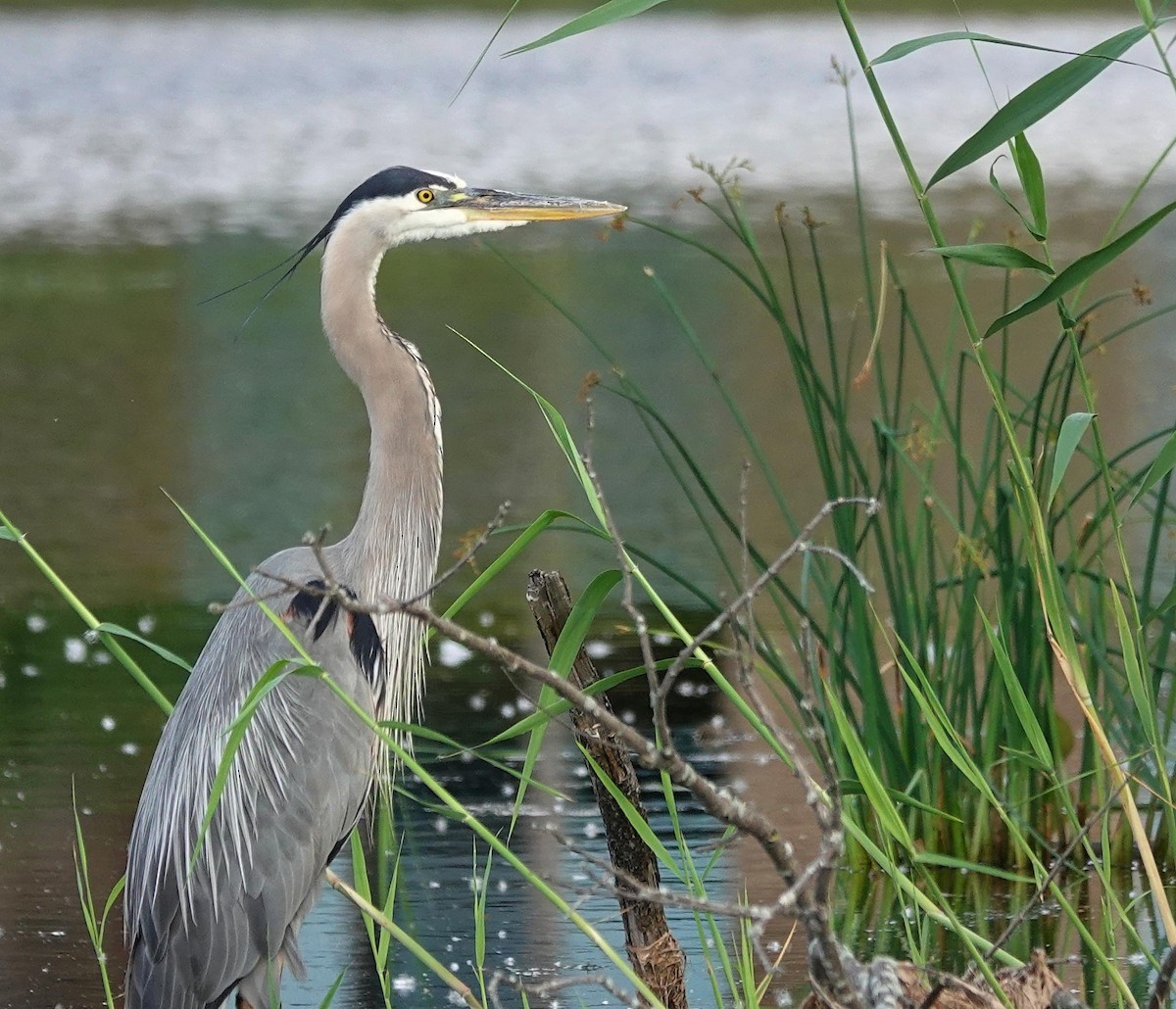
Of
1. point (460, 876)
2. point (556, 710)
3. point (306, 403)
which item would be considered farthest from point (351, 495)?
point (556, 710)

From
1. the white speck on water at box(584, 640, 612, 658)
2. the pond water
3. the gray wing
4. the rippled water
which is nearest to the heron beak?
the pond water

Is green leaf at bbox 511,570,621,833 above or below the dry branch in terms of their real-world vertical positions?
above

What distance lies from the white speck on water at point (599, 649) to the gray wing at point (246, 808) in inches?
79.1

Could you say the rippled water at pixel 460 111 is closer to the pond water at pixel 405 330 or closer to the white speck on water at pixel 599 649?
A: the pond water at pixel 405 330

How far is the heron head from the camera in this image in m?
3.46

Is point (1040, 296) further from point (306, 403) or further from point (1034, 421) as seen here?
point (306, 403)

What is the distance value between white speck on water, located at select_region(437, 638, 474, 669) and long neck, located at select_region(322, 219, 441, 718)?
194 cm

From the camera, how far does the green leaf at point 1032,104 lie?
1993 millimetres

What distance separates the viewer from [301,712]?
10.7 feet

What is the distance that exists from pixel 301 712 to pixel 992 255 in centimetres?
166

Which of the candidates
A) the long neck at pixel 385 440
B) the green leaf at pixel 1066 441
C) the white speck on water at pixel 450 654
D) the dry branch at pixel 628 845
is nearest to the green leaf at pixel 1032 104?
the green leaf at pixel 1066 441

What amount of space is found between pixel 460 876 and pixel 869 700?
97 cm

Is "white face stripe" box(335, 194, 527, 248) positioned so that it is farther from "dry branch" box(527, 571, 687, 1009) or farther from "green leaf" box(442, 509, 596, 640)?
"green leaf" box(442, 509, 596, 640)

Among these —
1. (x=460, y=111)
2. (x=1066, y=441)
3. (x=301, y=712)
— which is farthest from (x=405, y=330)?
(x=460, y=111)
